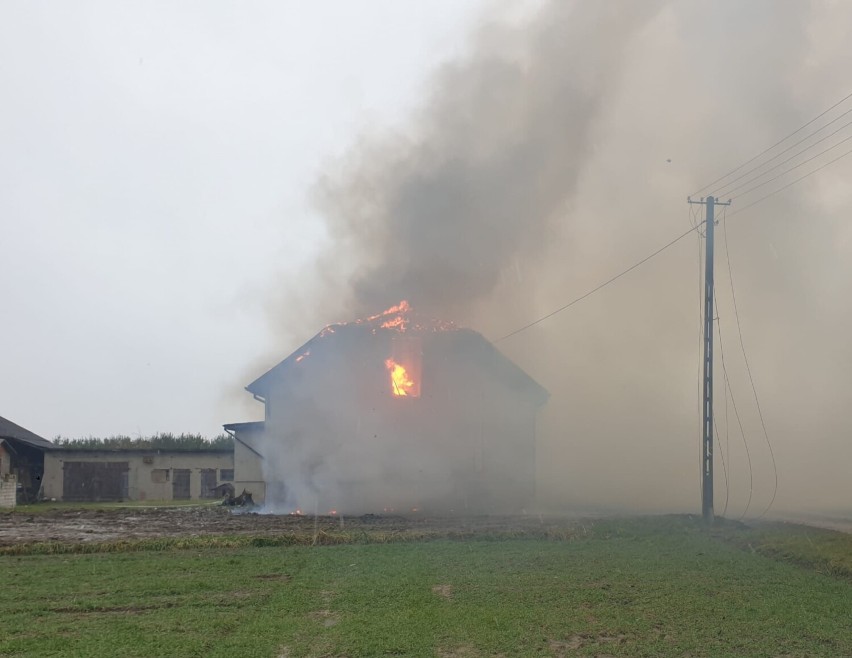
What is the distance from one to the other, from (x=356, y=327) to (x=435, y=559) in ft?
65.5

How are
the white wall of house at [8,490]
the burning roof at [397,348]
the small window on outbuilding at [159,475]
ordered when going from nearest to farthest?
1. the burning roof at [397,348]
2. the white wall of house at [8,490]
3. the small window on outbuilding at [159,475]

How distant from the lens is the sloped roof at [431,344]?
36.4 metres

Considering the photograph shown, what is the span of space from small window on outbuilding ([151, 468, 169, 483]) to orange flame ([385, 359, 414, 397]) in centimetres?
1862

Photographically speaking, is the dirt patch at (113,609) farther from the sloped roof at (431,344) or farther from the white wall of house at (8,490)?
the white wall of house at (8,490)

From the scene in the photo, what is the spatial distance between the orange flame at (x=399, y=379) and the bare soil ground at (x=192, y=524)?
758cm

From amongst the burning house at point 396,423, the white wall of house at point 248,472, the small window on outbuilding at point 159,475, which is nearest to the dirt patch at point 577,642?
the burning house at point 396,423

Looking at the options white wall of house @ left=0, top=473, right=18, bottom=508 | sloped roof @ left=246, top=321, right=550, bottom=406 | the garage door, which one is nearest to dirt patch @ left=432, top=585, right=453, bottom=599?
sloped roof @ left=246, top=321, right=550, bottom=406

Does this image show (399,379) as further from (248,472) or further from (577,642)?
(577,642)

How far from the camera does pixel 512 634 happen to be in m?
11.1

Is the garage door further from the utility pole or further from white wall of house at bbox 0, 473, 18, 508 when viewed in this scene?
the utility pole

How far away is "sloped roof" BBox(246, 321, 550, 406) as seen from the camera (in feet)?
119

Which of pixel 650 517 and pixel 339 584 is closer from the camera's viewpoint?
pixel 339 584

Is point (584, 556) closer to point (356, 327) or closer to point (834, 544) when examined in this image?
point (834, 544)

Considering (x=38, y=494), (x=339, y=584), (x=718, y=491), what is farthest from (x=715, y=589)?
(x=38, y=494)
